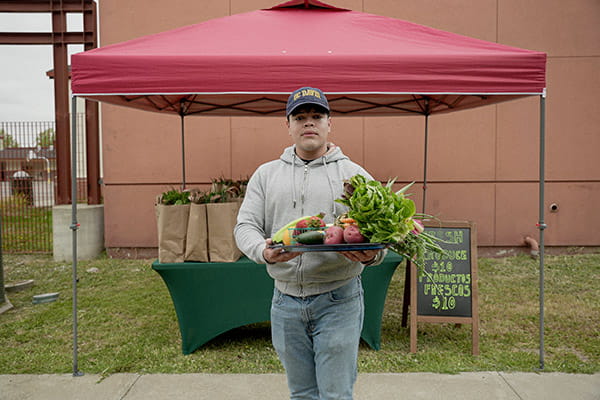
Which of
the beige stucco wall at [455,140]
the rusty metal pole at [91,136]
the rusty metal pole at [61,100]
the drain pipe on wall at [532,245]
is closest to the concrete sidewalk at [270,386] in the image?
the drain pipe on wall at [532,245]

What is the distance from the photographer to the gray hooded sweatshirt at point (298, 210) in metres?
1.92

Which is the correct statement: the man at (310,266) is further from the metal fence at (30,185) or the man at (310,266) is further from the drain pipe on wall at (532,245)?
the metal fence at (30,185)

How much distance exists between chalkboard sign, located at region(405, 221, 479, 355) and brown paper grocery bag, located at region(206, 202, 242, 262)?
163 centimetres

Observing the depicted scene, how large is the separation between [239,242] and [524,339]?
11.2 ft

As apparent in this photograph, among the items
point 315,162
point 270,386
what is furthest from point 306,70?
point 270,386

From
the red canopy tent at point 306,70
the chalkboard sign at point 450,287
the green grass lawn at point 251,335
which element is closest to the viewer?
the red canopy tent at point 306,70

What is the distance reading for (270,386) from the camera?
3.36 m

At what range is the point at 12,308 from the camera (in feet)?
17.3

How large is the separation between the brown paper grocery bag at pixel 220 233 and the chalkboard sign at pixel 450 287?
163 centimetres

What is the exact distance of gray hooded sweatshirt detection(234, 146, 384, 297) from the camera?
1922 millimetres

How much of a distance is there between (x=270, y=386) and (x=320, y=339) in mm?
1662

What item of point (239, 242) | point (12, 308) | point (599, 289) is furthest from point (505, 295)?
point (12, 308)

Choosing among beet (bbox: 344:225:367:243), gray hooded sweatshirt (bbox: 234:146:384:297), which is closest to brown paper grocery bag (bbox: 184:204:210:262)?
gray hooded sweatshirt (bbox: 234:146:384:297)

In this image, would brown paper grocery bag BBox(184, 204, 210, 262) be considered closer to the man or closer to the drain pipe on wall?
the man
